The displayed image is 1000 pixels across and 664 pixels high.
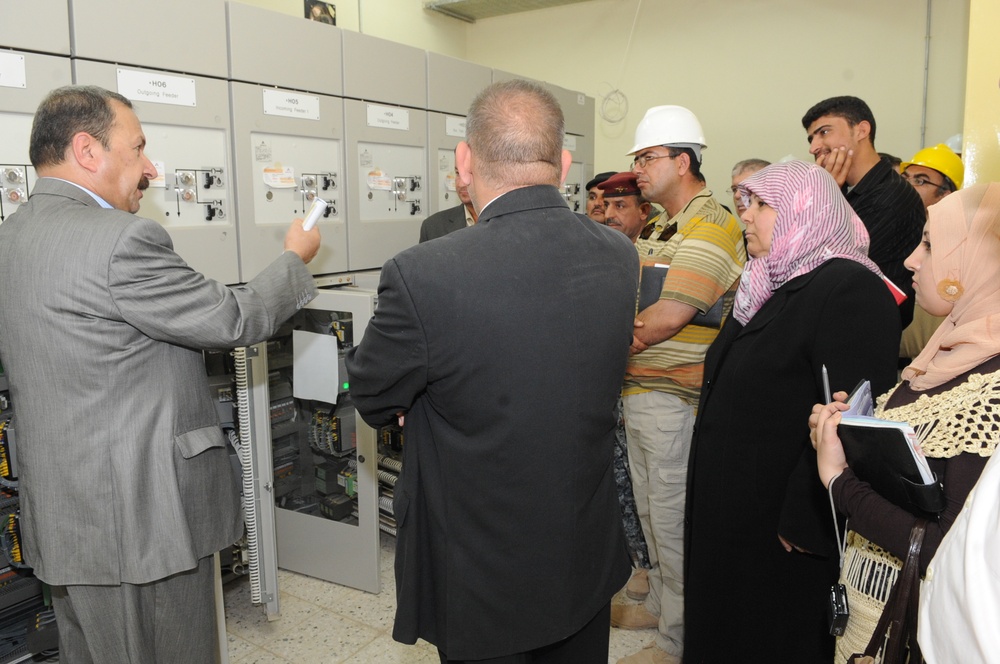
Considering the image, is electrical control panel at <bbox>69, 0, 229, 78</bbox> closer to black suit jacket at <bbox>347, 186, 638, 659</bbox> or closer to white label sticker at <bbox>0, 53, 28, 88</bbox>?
white label sticker at <bbox>0, 53, 28, 88</bbox>

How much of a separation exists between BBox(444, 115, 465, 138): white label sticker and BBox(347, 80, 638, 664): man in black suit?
2.14 metres

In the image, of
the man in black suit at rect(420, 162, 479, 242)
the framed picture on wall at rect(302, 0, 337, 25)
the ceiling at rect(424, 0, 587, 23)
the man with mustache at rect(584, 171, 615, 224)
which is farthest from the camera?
the ceiling at rect(424, 0, 587, 23)

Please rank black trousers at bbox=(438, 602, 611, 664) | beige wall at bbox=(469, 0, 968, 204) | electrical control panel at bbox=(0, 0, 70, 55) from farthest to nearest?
beige wall at bbox=(469, 0, 968, 204), electrical control panel at bbox=(0, 0, 70, 55), black trousers at bbox=(438, 602, 611, 664)

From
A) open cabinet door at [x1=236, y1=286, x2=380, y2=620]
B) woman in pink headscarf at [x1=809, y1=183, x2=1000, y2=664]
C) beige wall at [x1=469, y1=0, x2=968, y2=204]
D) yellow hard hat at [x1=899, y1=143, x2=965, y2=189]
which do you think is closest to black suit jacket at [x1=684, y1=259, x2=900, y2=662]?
woman in pink headscarf at [x1=809, y1=183, x2=1000, y2=664]

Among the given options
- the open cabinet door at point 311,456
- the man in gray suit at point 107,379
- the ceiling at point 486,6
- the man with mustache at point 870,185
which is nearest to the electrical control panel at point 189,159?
the open cabinet door at point 311,456

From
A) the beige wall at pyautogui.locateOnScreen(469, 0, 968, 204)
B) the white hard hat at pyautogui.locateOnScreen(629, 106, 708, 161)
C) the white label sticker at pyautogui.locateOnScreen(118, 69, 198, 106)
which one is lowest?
the white hard hat at pyautogui.locateOnScreen(629, 106, 708, 161)

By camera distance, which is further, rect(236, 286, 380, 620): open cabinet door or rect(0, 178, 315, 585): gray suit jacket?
rect(236, 286, 380, 620): open cabinet door

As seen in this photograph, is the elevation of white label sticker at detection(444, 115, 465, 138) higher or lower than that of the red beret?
higher

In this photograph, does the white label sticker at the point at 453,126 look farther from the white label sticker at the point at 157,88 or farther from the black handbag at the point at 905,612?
the black handbag at the point at 905,612

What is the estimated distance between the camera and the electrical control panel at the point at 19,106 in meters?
1.86

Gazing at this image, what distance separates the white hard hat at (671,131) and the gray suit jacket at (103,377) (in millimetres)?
1568

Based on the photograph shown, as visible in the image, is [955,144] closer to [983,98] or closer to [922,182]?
[922,182]

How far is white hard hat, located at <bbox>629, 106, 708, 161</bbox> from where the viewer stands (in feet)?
8.04

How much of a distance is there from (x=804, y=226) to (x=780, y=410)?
1.48ft
